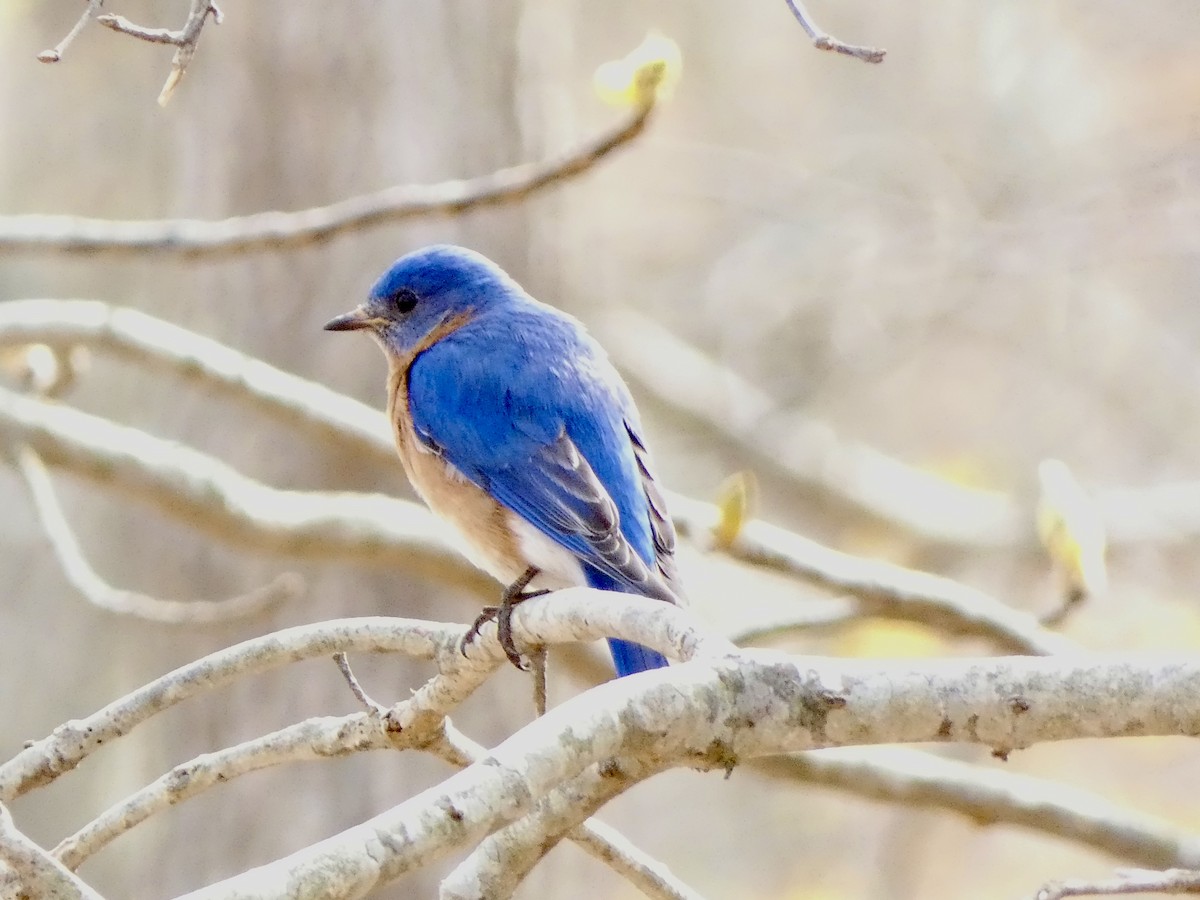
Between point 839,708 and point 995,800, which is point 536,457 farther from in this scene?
point 839,708

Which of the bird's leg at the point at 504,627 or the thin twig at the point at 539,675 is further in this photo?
the thin twig at the point at 539,675

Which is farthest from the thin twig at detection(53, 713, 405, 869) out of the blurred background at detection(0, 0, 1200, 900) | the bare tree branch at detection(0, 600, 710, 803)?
the blurred background at detection(0, 0, 1200, 900)

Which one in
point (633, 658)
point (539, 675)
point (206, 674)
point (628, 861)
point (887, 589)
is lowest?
point (887, 589)

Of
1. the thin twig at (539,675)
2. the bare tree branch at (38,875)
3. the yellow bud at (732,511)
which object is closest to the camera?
the bare tree branch at (38,875)

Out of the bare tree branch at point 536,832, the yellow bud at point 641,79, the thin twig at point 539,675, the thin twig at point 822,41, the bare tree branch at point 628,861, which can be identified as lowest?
the bare tree branch at point 628,861

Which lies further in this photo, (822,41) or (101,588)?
(101,588)

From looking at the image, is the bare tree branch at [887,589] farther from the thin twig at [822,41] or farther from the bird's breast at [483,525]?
the thin twig at [822,41]

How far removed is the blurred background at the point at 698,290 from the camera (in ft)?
14.1

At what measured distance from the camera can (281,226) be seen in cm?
332

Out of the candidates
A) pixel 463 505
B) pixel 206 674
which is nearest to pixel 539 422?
pixel 463 505

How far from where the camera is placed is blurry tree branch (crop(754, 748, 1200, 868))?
332 centimetres

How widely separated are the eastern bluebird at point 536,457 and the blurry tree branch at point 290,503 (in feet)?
0.73

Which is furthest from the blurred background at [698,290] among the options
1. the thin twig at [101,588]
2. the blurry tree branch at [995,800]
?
the blurry tree branch at [995,800]

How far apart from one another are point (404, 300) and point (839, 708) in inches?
83.8
